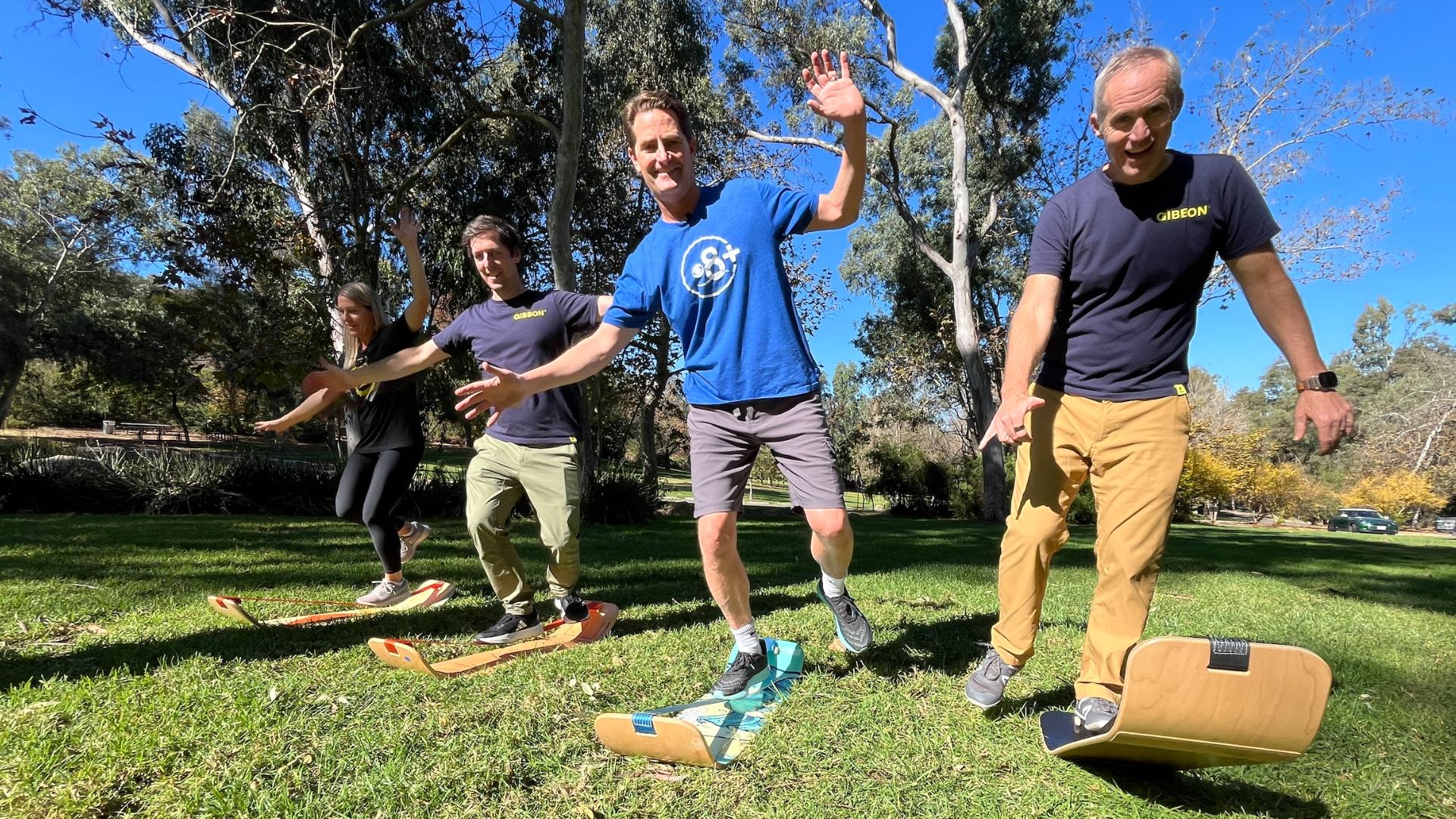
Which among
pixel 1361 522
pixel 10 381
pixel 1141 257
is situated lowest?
pixel 1361 522

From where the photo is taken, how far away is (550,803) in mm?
1903

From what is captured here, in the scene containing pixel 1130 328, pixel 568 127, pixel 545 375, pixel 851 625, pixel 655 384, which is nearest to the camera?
pixel 1130 328

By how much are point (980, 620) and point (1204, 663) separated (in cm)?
239

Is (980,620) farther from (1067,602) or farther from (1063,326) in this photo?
(1063,326)

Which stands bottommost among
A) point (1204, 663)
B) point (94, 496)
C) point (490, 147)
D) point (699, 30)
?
point (94, 496)

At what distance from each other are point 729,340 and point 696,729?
1377mm

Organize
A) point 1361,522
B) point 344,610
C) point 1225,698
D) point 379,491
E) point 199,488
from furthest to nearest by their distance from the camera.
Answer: point 1361,522 → point 199,488 → point 344,610 → point 379,491 → point 1225,698

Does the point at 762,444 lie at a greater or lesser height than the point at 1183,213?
lesser

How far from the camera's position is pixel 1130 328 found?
85.9 inches

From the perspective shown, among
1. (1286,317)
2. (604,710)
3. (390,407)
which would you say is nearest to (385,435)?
(390,407)

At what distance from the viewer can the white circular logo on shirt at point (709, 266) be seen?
8.52 ft

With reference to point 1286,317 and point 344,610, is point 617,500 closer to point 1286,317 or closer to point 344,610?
point 344,610

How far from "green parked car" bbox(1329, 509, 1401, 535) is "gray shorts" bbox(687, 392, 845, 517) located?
115 ft

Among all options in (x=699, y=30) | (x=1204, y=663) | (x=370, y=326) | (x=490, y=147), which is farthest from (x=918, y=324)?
(x=1204, y=663)
